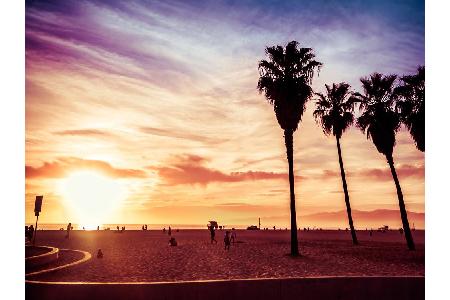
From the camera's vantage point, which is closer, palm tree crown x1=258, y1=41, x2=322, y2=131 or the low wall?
the low wall

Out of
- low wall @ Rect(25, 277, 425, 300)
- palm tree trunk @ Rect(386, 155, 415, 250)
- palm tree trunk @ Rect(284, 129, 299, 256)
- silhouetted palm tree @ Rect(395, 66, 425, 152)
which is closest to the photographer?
low wall @ Rect(25, 277, 425, 300)

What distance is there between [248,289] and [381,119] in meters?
19.2

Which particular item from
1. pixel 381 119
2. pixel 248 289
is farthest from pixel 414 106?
pixel 248 289

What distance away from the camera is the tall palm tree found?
746 inches

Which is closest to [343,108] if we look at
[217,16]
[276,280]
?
[217,16]

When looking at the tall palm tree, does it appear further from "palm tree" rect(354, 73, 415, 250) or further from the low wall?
the low wall

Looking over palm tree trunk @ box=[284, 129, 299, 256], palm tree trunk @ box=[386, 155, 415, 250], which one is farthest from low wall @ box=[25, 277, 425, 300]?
palm tree trunk @ box=[386, 155, 415, 250]

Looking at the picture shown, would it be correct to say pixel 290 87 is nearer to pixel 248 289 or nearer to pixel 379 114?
pixel 379 114

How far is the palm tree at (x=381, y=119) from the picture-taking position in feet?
Answer: 73.9

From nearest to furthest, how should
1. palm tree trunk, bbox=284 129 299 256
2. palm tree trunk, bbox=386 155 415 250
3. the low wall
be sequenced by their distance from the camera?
the low wall
palm tree trunk, bbox=284 129 299 256
palm tree trunk, bbox=386 155 415 250

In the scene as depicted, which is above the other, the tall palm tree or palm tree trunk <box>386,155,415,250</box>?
the tall palm tree

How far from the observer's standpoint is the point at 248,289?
671 cm

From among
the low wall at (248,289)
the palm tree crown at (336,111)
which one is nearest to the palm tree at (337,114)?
the palm tree crown at (336,111)

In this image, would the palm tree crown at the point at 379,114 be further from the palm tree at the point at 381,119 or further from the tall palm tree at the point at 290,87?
the tall palm tree at the point at 290,87
